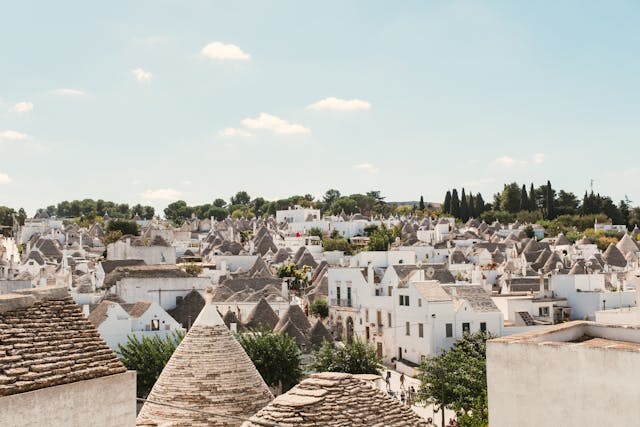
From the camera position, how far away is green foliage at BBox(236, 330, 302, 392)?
27.7 m

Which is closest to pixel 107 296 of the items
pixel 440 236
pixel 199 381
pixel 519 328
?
pixel 519 328

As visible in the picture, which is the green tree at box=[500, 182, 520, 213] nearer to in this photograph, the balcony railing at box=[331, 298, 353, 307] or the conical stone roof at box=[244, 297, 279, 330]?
the balcony railing at box=[331, 298, 353, 307]

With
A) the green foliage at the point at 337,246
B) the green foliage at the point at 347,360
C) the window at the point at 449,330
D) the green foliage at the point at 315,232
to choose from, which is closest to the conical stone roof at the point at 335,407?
the green foliage at the point at 347,360

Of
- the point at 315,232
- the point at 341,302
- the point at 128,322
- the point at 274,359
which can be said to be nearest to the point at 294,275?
the point at 341,302

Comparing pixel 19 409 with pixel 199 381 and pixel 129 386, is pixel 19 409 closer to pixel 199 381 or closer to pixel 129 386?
pixel 129 386

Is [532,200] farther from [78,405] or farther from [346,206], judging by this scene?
[78,405]

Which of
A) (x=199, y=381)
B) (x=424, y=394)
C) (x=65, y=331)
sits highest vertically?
(x=65, y=331)

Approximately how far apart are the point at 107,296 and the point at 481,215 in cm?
9517

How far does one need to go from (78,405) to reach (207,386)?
4.81 meters

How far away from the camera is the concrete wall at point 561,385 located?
8.71m

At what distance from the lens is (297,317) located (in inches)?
1554

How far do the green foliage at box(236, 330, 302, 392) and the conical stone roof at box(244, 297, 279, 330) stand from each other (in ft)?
39.0

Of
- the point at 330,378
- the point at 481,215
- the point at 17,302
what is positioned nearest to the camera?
the point at 17,302

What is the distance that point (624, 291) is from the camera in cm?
4525
